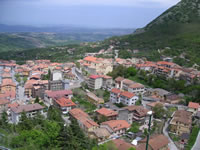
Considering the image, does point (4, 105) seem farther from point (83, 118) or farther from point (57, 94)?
point (83, 118)

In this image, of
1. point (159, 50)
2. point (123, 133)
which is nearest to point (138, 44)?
point (159, 50)

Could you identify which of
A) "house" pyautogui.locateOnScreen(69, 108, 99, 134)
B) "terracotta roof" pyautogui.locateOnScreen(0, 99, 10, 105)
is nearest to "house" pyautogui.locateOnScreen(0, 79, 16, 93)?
"terracotta roof" pyautogui.locateOnScreen(0, 99, 10, 105)

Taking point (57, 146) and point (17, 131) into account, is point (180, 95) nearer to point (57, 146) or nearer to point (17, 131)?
point (57, 146)

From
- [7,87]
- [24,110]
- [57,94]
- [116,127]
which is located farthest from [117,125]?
[7,87]

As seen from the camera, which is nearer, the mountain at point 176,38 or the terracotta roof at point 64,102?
the terracotta roof at point 64,102

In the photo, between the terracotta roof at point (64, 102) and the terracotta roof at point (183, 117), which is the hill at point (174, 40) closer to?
the terracotta roof at point (183, 117)

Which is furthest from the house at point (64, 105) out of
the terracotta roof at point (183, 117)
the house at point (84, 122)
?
the terracotta roof at point (183, 117)
